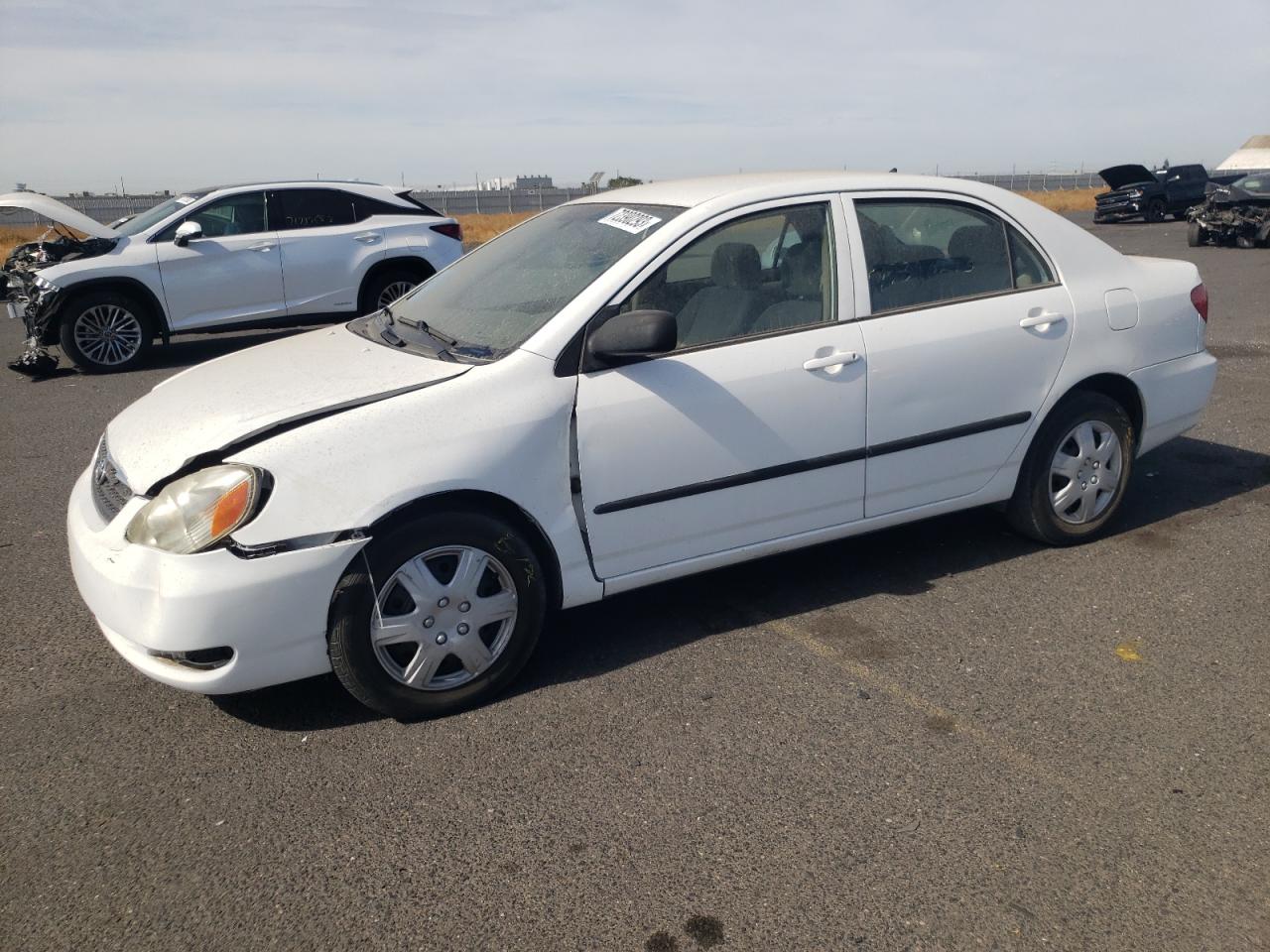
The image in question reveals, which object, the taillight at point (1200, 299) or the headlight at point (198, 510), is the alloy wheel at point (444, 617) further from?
the taillight at point (1200, 299)

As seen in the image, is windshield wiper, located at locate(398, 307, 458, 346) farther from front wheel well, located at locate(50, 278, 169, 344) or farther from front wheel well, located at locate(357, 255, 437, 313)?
front wheel well, located at locate(357, 255, 437, 313)

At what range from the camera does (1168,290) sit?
4.90 meters

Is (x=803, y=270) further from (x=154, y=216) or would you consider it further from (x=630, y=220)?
(x=154, y=216)

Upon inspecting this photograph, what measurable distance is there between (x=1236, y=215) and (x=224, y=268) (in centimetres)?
1834

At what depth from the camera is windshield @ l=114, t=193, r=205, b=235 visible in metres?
10.6

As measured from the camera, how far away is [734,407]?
386cm

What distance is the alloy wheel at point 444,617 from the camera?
3.42m

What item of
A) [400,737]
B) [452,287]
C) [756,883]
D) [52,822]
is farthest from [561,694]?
[452,287]

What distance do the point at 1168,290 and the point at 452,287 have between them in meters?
3.18

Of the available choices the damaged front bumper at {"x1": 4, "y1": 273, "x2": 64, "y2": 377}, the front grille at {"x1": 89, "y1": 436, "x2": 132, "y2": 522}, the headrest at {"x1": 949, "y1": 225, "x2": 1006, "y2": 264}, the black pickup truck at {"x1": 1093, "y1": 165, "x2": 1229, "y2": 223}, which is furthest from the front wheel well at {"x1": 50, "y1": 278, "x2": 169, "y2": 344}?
the black pickup truck at {"x1": 1093, "y1": 165, "x2": 1229, "y2": 223}

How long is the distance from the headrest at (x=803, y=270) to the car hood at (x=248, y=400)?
1311 millimetres

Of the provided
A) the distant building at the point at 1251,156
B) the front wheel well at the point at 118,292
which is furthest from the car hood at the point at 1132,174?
the distant building at the point at 1251,156

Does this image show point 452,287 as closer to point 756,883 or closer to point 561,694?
point 561,694

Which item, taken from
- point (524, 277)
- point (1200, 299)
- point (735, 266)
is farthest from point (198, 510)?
point (1200, 299)
